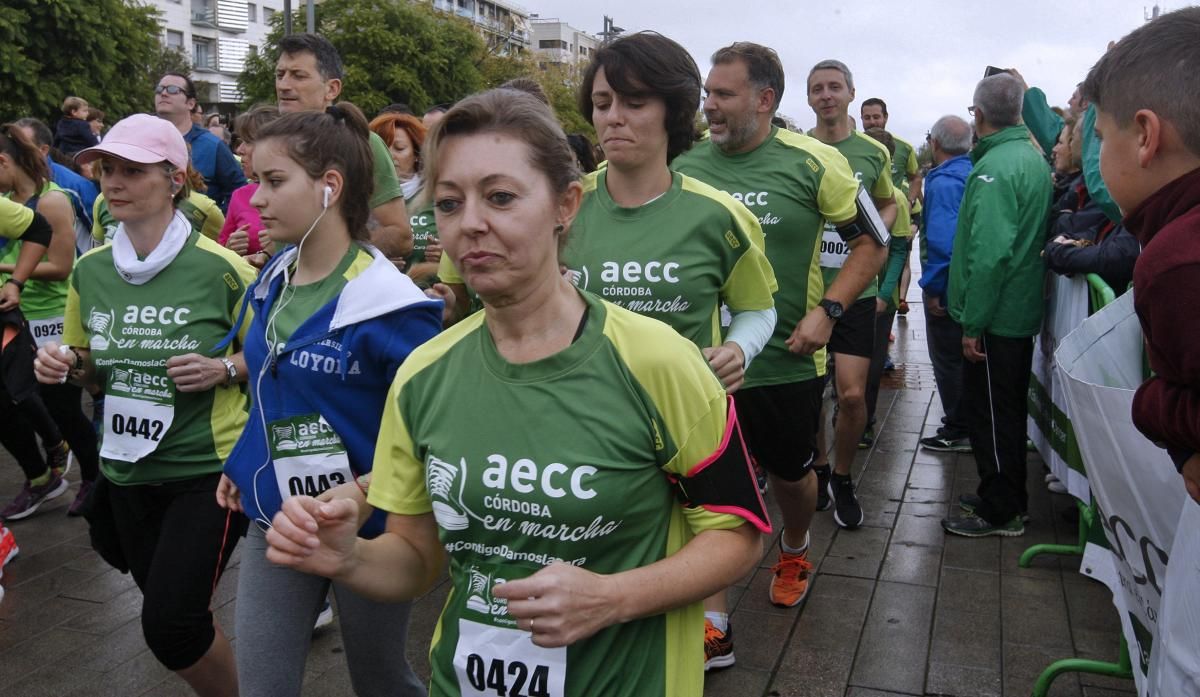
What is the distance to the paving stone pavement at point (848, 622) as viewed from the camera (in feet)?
13.2

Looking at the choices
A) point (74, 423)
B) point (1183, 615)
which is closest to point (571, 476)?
point (1183, 615)

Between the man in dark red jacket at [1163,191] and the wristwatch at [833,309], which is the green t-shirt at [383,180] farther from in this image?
the man in dark red jacket at [1163,191]

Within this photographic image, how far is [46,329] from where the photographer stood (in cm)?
659

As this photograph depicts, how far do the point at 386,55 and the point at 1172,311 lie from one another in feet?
156

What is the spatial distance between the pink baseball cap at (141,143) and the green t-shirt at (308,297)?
990 millimetres

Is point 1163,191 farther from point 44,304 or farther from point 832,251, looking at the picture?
point 44,304

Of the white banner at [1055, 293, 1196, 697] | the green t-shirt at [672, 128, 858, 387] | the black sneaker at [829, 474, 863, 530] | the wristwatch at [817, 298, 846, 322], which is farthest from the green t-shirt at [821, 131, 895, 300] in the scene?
the white banner at [1055, 293, 1196, 697]

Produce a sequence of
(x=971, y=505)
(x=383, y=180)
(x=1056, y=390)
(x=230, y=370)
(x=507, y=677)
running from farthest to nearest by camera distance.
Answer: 1. (x=971, y=505)
2. (x=1056, y=390)
3. (x=383, y=180)
4. (x=230, y=370)
5. (x=507, y=677)

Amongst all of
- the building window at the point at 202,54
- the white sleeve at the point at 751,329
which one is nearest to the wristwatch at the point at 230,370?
the white sleeve at the point at 751,329

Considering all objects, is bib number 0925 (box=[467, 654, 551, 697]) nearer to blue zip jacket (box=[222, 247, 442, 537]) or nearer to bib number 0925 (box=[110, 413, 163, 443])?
blue zip jacket (box=[222, 247, 442, 537])

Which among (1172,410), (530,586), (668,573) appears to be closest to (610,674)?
(668,573)

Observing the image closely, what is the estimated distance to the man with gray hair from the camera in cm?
548

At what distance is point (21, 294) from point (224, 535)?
155 inches

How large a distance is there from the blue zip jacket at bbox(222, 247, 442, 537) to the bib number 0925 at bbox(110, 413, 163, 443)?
721 millimetres
